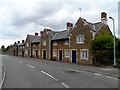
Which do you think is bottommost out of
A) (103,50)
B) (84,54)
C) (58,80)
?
(58,80)

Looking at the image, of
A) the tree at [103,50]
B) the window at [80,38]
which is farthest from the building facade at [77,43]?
the tree at [103,50]

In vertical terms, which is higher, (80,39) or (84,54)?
(80,39)

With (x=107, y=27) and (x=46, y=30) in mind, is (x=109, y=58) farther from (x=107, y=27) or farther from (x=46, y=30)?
(x=46, y=30)

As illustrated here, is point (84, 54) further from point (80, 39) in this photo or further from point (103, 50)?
point (103, 50)

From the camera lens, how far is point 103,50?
101ft

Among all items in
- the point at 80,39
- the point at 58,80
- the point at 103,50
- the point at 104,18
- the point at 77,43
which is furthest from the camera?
the point at 77,43

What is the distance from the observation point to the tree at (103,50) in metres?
30.5

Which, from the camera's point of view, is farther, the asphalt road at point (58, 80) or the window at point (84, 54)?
the window at point (84, 54)

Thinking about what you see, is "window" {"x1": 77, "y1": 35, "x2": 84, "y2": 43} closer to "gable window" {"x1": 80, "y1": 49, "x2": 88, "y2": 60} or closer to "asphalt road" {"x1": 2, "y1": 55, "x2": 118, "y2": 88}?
"gable window" {"x1": 80, "y1": 49, "x2": 88, "y2": 60}

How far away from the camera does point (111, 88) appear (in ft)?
37.6

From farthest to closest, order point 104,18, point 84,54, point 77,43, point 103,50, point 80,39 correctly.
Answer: point 77,43 < point 104,18 < point 80,39 < point 84,54 < point 103,50

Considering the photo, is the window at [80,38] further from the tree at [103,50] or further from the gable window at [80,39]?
the tree at [103,50]

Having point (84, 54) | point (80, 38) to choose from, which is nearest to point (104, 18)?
point (80, 38)

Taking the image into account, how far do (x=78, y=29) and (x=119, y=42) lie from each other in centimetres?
813
